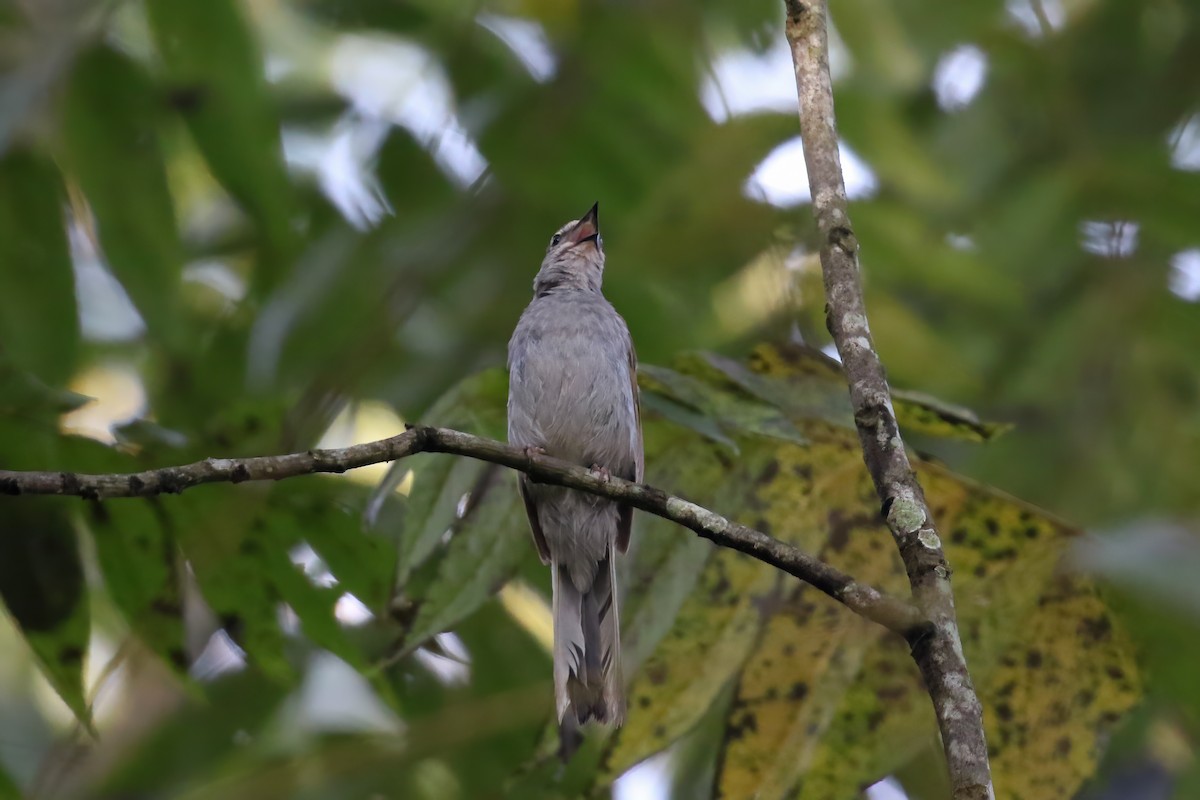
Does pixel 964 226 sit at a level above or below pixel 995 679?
above

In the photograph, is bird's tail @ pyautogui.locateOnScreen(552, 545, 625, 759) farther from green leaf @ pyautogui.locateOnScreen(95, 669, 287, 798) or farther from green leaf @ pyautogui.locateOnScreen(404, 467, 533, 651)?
green leaf @ pyautogui.locateOnScreen(95, 669, 287, 798)

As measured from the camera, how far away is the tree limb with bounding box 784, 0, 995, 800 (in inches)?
100.0

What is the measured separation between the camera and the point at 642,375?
→ 425 cm

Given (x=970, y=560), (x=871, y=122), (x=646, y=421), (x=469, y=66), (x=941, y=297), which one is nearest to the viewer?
(x=970, y=560)

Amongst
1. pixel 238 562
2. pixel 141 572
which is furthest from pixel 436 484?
pixel 141 572

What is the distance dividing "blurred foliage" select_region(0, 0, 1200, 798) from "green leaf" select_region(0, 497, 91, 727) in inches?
0.4

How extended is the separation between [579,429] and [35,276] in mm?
2191

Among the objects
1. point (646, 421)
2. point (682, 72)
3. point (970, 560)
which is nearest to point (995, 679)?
point (970, 560)

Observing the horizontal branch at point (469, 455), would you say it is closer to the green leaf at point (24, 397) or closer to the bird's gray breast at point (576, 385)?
the green leaf at point (24, 397)

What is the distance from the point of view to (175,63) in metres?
4.90

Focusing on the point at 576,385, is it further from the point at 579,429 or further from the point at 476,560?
the point at 476,560

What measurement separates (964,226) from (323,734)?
13.5ft

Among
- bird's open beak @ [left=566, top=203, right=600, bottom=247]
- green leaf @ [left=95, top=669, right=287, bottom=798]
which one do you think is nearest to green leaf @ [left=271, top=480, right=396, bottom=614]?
green leaf @ [left=95, top=669, right=287, bottom=798]

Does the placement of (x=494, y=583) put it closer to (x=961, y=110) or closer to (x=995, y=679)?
(x=995, y=679)
